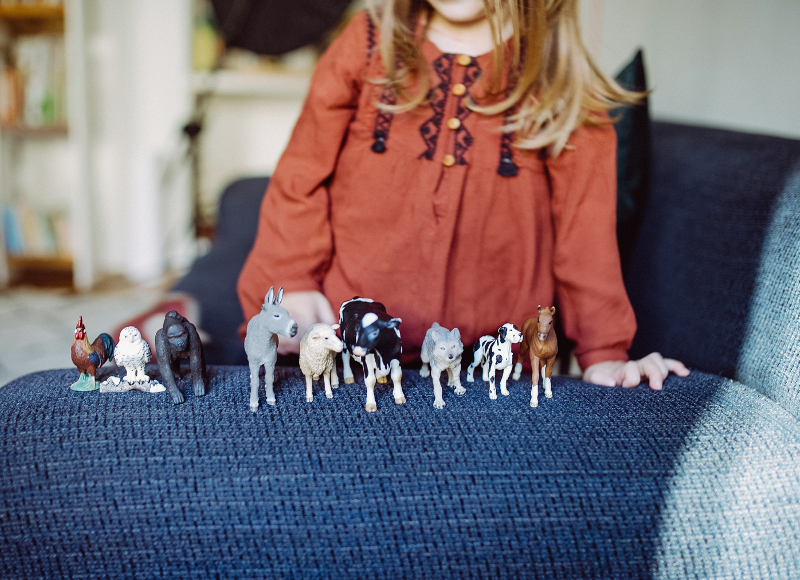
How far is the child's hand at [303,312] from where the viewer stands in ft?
2.52

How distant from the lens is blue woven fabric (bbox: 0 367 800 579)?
1.53 feet

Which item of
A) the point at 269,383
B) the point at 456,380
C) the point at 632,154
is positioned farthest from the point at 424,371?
the point at 632,154

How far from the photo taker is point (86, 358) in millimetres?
550

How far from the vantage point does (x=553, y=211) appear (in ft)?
2.72

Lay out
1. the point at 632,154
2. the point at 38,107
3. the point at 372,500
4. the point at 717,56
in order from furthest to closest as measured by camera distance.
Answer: the point at 38,107 < the point at 717,56 < the point at 632,154 < the point at 372,500

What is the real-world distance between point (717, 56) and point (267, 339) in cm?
132

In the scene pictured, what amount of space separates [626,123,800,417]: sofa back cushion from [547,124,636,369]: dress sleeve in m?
0.12

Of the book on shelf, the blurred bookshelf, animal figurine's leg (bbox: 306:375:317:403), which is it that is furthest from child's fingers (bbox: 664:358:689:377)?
the book on shelf

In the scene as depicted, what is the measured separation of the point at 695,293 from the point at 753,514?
16.2 inches

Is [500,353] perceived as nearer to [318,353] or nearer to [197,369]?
[318,353]

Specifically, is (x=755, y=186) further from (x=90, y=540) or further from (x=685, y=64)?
(x=90, y=540)

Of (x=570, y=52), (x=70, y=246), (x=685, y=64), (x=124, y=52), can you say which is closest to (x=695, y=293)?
(x=570, y=52)

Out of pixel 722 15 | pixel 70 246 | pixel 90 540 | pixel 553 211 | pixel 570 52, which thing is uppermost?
pixel 722 15

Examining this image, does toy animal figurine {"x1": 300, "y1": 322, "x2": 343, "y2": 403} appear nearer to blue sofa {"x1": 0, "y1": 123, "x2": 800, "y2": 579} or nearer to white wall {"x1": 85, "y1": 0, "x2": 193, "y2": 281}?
blue sofa {"x1": 0, "y1": 123, "x2": 800, "y2": 579}
